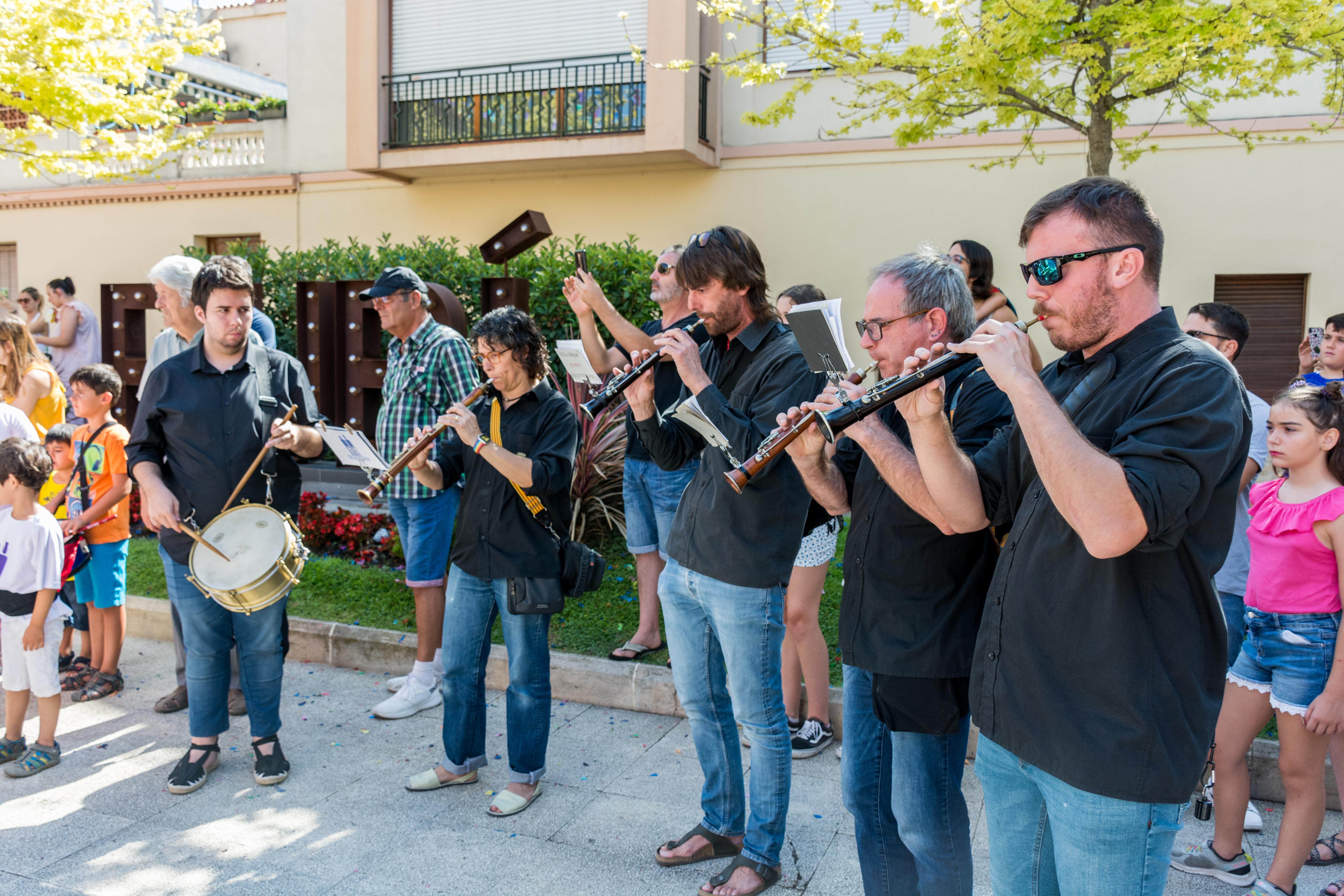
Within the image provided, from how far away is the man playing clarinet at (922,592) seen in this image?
96.9 inches

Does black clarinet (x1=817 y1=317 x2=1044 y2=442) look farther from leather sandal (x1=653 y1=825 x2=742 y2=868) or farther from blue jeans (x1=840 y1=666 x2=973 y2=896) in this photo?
leather sandal (x1=653 y1=825 x2=742 y2=868)

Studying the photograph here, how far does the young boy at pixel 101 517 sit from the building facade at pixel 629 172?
8.75 meters

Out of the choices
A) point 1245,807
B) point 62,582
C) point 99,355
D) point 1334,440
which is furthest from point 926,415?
point 99,355

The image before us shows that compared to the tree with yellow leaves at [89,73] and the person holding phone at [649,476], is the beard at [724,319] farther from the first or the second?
the tree with yellow leaves at [89,73]

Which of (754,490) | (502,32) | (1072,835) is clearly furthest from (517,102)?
(1072,835)

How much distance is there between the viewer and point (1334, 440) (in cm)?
323

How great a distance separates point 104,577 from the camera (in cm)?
514

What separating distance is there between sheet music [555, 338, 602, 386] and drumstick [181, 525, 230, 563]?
1647 millimetres

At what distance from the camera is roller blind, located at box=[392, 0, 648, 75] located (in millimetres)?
13773

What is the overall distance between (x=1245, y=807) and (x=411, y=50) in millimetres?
15047

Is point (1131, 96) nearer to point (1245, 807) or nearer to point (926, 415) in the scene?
point (1245, 807)

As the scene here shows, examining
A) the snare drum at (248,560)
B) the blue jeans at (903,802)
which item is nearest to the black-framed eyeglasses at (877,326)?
the blue jeans at (903,802)

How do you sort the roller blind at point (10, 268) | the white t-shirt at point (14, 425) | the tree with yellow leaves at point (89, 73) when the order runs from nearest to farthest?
1. the white t-shirt at point (14, 425)
2. the tree with yellow leaves at point (89, 73)
3. the roller blind at point (10, 268)

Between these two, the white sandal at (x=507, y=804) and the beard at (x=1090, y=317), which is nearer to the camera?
the beard at (x=1090, y=317)
